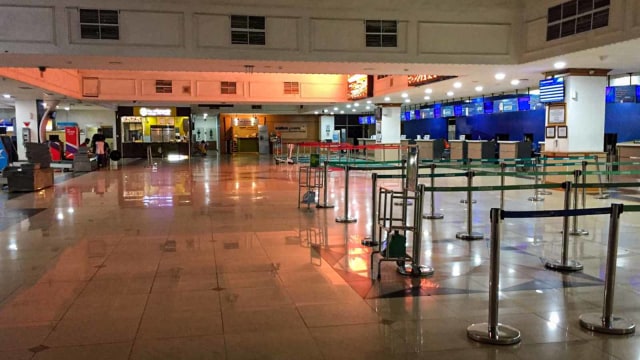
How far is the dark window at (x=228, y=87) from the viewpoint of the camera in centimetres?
2752

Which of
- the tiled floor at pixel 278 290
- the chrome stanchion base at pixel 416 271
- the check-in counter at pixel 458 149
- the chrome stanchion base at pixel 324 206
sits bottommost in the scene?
the tiled floor at pixel 278 290

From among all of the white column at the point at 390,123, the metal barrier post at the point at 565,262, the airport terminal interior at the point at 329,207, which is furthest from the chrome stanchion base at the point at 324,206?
the white column at the point at 390,123

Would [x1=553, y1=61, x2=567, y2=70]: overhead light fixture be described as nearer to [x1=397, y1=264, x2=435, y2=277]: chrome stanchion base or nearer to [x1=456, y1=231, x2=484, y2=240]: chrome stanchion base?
[x1=456, y1=231, x2=484, y2=240]: chrome stanchion base

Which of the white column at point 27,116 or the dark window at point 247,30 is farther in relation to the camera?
the white column at point 27,116

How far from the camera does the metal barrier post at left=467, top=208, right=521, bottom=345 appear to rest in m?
4.12

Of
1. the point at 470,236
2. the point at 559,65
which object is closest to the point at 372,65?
the point at 559,65

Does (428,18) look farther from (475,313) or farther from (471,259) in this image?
(475,313)

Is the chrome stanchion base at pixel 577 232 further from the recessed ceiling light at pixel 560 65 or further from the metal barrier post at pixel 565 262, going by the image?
the recessed ceiling light at pixel 560 65

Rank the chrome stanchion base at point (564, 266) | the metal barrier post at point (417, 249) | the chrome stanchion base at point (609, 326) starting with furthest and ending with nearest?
the chrome stanchion base at point (564, 266), the metal barrier post at point (417, 249), the chrome stanchion base at point (609, 326)

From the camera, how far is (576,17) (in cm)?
1173

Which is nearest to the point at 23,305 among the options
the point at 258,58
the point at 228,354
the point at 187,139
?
the point at 228,354

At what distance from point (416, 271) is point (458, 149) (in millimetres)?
22250

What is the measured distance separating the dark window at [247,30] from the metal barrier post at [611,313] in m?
10.2

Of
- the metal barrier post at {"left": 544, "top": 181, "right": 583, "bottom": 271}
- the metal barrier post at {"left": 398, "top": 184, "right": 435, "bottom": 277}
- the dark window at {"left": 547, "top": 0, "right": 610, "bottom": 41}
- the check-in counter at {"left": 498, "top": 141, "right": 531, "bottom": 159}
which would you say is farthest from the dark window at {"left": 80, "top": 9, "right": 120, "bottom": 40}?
the check-in counter at {"left": 498, "top": 141, "right": 531, "bottom": 159}
